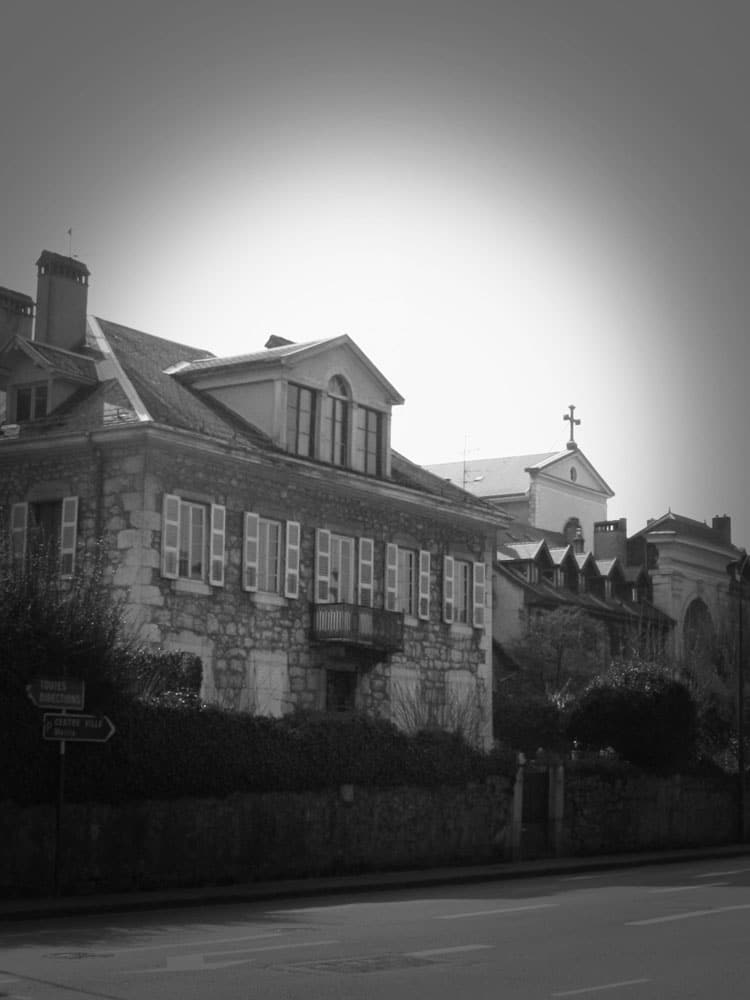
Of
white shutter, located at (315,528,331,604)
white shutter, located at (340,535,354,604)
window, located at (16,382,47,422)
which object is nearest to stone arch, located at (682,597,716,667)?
white shutter, located at (340,535,354,604)

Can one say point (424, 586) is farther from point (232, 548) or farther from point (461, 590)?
point (232, 548)

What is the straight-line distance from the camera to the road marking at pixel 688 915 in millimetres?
17328

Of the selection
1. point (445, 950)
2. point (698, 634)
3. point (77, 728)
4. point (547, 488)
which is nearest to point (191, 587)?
point (77, 728)

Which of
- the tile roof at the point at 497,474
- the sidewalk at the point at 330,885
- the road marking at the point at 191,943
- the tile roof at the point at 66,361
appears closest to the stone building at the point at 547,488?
the tile roof at the point at 497,474

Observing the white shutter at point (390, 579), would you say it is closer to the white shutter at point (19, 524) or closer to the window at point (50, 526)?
the window at point (50, 526)

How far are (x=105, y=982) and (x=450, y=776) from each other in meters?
17.7

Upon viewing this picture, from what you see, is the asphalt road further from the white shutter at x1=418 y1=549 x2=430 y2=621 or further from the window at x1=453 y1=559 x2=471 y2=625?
the window at x1=453 y1=559 x2=471 y2=625

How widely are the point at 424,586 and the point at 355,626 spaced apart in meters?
4.22

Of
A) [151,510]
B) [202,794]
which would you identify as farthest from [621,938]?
[151,510]

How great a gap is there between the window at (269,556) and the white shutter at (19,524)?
5259mm

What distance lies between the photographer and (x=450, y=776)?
97.4 ft

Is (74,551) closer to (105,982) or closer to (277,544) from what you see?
(277,544)

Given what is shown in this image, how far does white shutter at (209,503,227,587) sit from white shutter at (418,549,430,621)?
26.0 ft

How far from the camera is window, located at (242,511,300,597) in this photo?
3834cm
